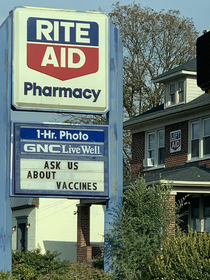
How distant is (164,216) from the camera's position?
49.8 feet

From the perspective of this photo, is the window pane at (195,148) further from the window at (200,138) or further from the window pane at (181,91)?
the window pane at (181,91)

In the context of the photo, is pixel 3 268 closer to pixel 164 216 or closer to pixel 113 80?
pixel 164 216

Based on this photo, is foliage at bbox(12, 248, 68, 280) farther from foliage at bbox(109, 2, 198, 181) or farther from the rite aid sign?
foliage at bbox(109, 2, 198, 181)

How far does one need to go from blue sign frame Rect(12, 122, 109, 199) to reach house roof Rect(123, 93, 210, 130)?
35.9 ft

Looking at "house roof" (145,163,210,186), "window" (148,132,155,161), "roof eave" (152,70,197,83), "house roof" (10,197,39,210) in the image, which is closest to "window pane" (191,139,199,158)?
"house roof" (145,163,210,186)

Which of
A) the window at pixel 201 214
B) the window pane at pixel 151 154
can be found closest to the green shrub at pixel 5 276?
the window at pixel 201 214

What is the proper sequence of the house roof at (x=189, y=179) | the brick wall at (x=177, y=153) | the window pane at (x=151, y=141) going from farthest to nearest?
1. the window pane at (x=151, y=141)
2. the brick wall at (x=177, y=153)
3. the house roof at (x=189, y=179)

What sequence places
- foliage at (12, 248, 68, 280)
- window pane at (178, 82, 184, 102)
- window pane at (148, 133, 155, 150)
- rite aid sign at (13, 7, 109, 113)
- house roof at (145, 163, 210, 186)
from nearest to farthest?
rite aid sign at (13, 7, 109, 113) → foliage at (12, 248, 68, 280) → house roof at (145, 163, 210, 186) → window pane at (178, 82, 184, 102) → window pane at (148, 133, 155, 150)

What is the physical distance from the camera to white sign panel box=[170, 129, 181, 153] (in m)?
27.7

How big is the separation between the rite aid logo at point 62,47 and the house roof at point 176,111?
10.6 m

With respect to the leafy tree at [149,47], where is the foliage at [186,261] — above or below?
below

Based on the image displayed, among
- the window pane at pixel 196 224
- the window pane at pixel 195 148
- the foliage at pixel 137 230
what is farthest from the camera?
the window pane at pixel 195 148

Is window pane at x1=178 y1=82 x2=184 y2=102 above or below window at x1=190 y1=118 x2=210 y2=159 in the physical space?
above

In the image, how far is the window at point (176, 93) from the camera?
28.9 metres
